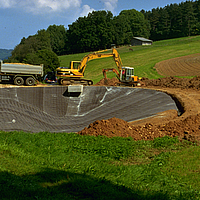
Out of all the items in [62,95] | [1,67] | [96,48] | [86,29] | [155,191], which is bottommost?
[155,191]

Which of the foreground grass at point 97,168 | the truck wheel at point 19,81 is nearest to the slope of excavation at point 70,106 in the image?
the truck wheel at point 19,81

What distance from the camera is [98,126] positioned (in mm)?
14977

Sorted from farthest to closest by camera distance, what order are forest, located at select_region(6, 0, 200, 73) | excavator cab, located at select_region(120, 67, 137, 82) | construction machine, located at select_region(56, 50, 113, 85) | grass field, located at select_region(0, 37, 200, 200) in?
1. forest, located at select_region(6, 0, 200, 73)
2. excavator cab, located at select_region(120, 67, 137, 82)
3. construction machine, located at select_region(56, 50, 113, 85)
4. grass field, located at select_region(0, 37, 200, 200)

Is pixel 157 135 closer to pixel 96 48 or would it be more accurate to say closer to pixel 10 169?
pixel 10 169

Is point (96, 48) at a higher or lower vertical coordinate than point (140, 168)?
higher

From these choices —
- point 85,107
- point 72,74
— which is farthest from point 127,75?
point 85,107

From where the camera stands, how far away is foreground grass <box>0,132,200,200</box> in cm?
683

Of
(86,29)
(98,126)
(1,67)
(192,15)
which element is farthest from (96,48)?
(98,126)

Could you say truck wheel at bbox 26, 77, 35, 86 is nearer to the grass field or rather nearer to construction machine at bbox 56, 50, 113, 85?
construction machine at bbox 56, 50, 113, 85

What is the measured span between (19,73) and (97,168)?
19.0m

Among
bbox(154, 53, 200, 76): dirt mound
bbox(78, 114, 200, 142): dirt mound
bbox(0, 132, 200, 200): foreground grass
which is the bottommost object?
bbox(0, 132, 200, 200): foreground grass

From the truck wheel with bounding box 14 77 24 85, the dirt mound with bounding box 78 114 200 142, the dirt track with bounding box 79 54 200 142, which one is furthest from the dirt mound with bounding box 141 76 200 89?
the truck wheel with bounding box 14 77 24 85

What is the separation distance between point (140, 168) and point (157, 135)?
4.83 meters

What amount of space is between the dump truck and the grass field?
1286cm
